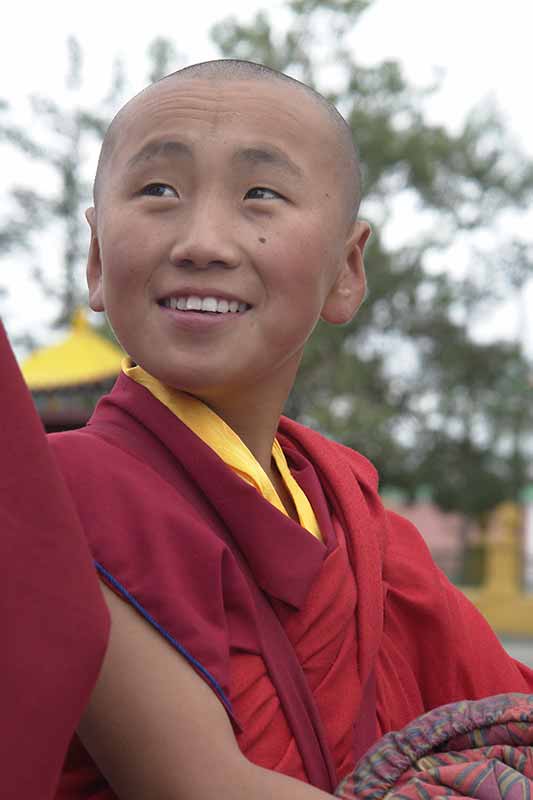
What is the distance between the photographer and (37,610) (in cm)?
79

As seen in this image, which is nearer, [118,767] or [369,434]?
[118,767]

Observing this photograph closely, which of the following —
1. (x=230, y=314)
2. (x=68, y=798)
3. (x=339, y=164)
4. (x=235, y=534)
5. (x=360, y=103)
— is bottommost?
(x=68, y=798)

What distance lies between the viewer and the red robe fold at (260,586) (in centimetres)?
99

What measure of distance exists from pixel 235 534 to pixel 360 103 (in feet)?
45.3

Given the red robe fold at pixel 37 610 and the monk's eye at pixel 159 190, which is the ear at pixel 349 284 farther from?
the red robe fold at pixel 37 610

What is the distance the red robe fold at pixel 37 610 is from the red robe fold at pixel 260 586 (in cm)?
16

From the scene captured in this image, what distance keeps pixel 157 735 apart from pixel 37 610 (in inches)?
8.0

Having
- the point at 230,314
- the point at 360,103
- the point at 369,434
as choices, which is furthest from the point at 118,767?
the point at 360,103

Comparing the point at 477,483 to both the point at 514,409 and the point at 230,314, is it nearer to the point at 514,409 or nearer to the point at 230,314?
the point at 514,409

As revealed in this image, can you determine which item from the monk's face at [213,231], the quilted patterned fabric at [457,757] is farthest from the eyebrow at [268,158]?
the quilted patterned fabric at [457,757]

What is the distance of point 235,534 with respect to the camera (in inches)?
44.1

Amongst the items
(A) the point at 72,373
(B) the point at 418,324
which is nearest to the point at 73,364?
(A) the point at 72,373

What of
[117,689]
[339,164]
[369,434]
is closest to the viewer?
[117,689]

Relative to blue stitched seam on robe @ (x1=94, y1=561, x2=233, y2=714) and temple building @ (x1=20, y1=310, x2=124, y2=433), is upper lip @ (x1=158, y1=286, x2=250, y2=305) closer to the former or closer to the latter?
blue stitched seam on robe @ (x1=94, y1=561, x2=233, y2=714)
